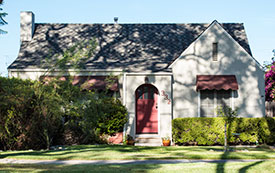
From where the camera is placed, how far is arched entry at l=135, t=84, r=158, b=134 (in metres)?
19.1

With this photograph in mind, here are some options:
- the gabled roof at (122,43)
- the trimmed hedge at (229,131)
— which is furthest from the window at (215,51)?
the trimmed hedge at (229,131)

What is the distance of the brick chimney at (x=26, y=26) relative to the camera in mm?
22300

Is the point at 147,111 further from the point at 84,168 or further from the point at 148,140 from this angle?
the point at 84,168

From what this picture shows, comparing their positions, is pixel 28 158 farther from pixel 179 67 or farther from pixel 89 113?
pixel 179 67

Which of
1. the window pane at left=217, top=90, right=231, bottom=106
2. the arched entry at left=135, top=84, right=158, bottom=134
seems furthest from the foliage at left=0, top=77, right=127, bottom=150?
the window pane at left=217, top=90, right=231, bottom=106

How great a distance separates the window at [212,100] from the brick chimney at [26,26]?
11.5 m

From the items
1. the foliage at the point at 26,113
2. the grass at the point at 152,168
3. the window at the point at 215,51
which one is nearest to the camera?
the grass at the point at 152,168

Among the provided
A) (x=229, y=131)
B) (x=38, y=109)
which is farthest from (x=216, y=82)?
(x=38, y=109)

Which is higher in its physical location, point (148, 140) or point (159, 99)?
point (159, 99)

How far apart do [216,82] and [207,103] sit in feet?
4.23

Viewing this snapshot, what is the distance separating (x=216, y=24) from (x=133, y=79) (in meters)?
5.43

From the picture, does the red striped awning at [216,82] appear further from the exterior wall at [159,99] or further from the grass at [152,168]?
the grass at [152,168]

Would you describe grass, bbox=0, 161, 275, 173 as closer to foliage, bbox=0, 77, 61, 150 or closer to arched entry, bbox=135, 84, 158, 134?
foliage, bbox=0, 77, 61, 150

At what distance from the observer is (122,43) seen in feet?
71.7
